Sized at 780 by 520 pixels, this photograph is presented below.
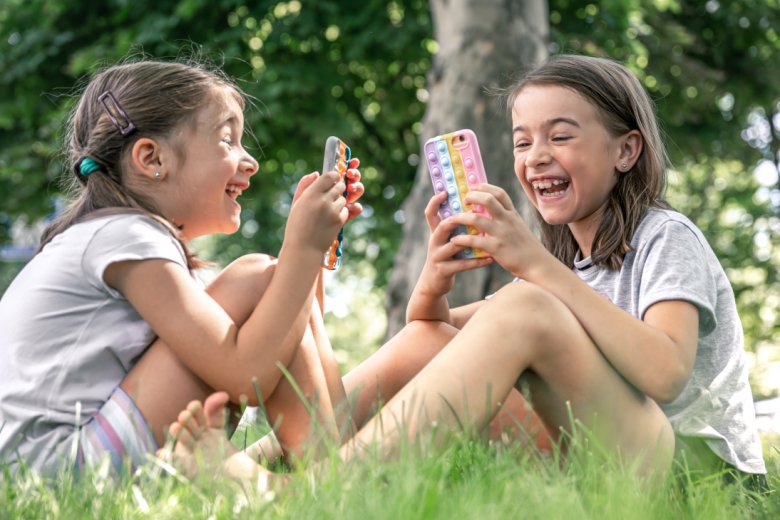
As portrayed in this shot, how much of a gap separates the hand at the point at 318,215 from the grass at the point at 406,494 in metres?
0.61

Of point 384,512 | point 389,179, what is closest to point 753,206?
point 389,179

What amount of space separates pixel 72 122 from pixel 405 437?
5.13ft

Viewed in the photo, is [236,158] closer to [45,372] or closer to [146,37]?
[45,372]

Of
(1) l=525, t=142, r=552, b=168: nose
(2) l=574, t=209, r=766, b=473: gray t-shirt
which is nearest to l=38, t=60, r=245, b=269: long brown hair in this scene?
(1) l=525, t=142, r=552, b=168: nose

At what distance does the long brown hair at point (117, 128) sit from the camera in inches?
104

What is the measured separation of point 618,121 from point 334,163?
0.90 m

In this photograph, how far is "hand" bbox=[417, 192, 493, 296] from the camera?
2.68 m

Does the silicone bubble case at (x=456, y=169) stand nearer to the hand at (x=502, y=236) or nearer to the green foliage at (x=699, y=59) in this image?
the hand at (x=502, y=236)

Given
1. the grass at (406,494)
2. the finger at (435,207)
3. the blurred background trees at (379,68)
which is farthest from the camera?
the blurred background trees at (379,68)

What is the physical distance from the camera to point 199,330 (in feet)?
7.41

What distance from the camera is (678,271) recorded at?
2443 mm

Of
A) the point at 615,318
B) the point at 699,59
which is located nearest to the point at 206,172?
the point at 615,318

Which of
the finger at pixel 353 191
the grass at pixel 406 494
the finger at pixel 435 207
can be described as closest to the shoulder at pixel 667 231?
the finger at pixel 435 207

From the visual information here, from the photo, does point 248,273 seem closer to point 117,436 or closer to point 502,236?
point 117,436
